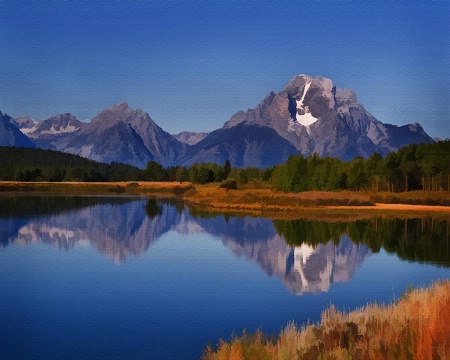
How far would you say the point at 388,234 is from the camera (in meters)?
69.5

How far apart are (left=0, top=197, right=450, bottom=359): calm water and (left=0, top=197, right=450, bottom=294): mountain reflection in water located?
0.21 metres

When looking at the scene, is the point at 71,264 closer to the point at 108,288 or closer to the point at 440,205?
the point at 108,288

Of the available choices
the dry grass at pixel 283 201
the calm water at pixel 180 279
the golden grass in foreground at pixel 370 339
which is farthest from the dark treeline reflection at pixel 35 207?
the golden grass in foreground at pixel 370 339

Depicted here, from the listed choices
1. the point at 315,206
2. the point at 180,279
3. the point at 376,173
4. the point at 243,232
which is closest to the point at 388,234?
the point at 243,232

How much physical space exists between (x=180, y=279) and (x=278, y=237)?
96.3ft

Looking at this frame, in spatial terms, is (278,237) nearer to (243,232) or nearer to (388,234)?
(243,232)

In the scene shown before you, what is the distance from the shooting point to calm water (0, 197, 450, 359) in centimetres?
2403

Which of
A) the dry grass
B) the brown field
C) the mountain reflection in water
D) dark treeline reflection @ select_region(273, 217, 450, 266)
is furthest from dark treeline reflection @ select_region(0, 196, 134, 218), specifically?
dark treeline reflection @ select_region(273, 217, 450, 266)

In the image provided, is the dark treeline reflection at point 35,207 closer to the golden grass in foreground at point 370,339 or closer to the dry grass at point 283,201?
the dry grass at point 283,201

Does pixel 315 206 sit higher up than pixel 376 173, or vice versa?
pixel 376 173

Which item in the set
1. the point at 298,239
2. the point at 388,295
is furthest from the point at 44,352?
the point at 298,239

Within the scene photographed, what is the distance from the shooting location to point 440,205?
118 metres

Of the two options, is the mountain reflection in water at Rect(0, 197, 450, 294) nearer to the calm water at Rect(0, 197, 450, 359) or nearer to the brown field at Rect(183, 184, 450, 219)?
the calm water at Rect(0, 197, 450, 359)

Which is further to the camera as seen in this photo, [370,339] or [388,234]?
[388,234]
